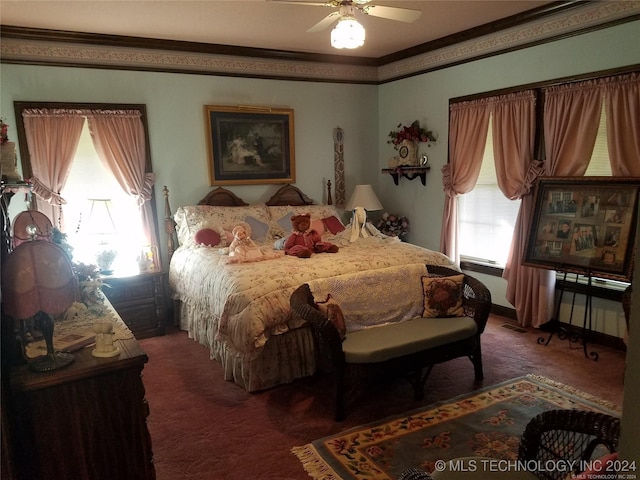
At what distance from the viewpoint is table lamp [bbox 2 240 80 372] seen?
1.50 meters

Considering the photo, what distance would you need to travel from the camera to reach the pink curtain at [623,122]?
11.4 feet

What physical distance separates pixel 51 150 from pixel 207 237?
166 centimetres

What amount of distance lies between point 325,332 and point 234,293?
853 millimetres

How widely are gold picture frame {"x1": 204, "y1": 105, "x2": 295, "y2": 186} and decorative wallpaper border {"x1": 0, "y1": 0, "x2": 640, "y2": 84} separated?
458mm

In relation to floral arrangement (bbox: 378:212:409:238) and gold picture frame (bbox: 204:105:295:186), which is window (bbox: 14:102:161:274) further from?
floral arrangement (bbox: 378:212:409:238)

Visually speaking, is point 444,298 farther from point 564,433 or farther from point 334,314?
point 564,433

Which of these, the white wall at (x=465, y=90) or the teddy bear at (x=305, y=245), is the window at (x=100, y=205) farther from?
the white wall at (x=465, y=90)

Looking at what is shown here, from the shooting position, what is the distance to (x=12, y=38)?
403 cm

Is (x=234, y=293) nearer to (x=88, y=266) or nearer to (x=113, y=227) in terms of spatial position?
(x=88, y=266)

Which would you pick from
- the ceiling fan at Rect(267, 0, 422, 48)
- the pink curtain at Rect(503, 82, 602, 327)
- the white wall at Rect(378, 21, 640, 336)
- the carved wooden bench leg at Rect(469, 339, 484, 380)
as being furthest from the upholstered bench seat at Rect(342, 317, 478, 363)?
the ceiling fan at Rect(267, 0, 422, 48)

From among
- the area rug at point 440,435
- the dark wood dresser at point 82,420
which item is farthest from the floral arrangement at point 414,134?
the dark wood dresser at point 82,420

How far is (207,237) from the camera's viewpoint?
14.8 ft

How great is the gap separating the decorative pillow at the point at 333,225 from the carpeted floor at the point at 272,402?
1.88m

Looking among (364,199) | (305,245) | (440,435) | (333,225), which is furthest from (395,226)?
(440,435)
